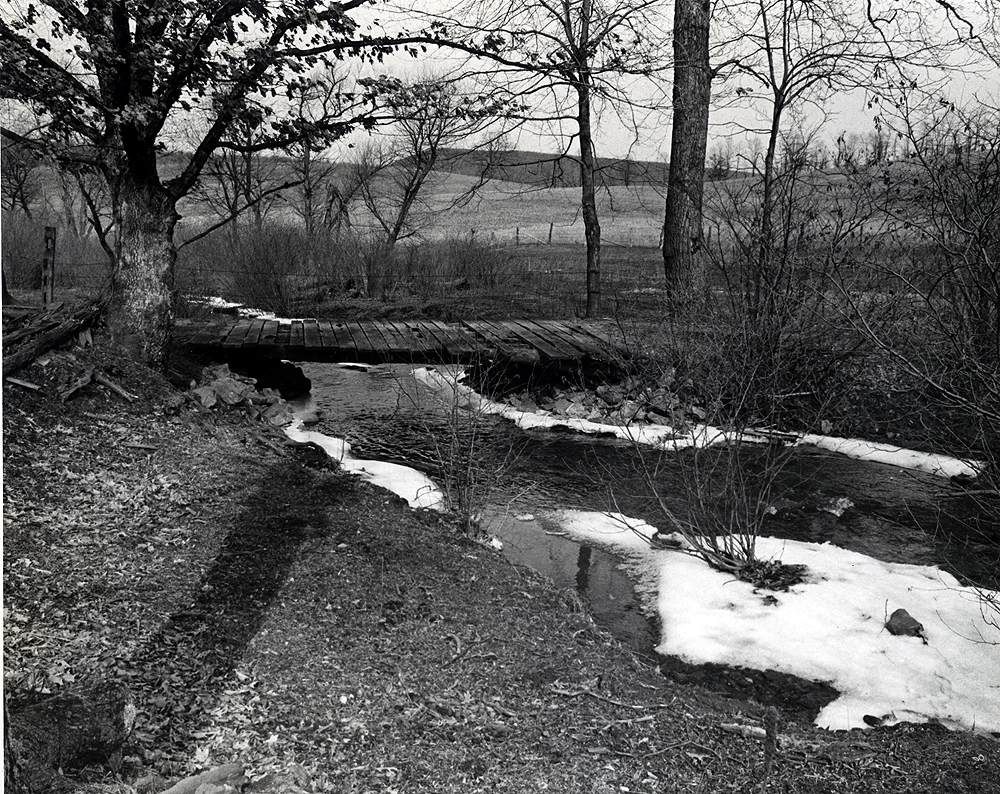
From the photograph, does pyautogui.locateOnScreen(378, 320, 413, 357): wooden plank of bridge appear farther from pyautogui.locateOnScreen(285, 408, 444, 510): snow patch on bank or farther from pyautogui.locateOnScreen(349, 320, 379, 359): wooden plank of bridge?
pyautogui.locateOnScreen(285, 408, 444, 510): snow patch on bank

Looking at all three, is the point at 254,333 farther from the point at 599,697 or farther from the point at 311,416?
the point at 599,697

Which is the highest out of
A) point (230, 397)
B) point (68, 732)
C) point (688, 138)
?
point (688, 138)

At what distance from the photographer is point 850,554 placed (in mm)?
5965

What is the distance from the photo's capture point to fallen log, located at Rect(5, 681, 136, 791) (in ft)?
8.63

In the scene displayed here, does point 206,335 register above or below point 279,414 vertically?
above

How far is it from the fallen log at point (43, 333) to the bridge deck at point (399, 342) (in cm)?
289

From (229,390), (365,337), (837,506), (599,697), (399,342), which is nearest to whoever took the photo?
(599,697)

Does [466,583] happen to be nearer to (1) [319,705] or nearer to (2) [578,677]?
(2) [578,677]

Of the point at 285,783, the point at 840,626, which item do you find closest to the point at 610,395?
the point at 840,626

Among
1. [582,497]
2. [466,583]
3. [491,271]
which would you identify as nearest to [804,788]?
[466,583]

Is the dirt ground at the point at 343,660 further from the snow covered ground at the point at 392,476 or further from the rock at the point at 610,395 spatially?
the rock at the point at 610,395

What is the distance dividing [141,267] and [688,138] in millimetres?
6640

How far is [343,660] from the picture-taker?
3629 mm

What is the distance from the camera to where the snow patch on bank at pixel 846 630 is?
13.7 feet
